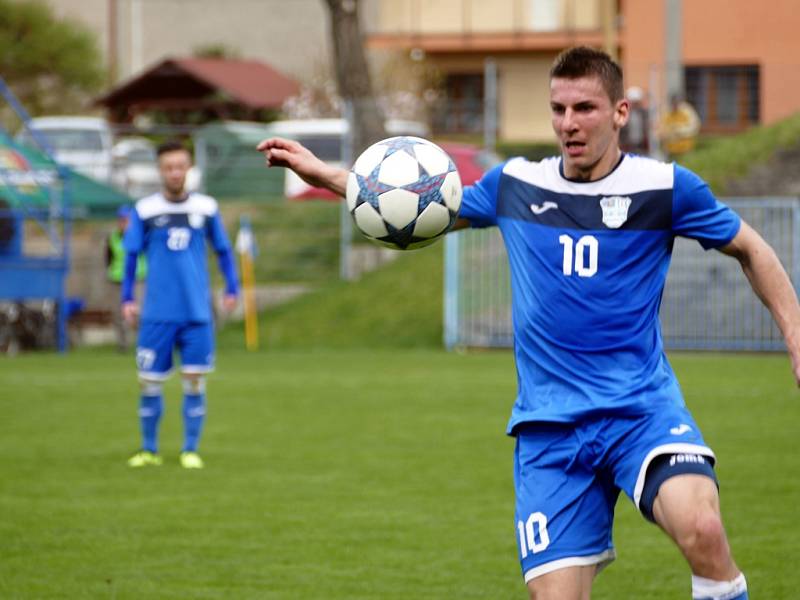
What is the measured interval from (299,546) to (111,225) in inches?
798

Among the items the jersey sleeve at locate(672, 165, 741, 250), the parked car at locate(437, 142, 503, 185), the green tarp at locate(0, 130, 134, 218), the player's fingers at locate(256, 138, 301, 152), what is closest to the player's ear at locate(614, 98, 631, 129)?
the jersey sleeve at locate(672, 165, 741, 250)

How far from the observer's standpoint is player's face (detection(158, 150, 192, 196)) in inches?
421

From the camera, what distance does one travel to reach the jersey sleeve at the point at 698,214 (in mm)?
4848

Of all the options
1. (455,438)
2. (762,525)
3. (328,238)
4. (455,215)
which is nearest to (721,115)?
(328,238)

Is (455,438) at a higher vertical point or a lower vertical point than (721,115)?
lower

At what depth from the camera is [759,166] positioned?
2516 cm

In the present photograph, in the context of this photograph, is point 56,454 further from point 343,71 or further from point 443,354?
point 343,71

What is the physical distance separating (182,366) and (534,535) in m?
6.69

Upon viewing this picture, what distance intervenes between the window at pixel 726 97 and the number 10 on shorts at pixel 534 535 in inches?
1140

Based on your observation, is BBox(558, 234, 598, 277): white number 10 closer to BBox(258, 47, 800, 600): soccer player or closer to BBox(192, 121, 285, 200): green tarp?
BBox(258, 47, 800, 600): soccer player

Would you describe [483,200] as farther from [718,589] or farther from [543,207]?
[718,589]

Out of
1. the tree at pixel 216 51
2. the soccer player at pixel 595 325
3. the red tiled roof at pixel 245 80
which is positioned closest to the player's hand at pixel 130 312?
the soccer player at pixel 595 325

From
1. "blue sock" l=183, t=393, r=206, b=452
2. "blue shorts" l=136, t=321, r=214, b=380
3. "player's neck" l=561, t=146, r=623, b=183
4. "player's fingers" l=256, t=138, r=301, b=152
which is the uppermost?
"player's fingers" l=256, t=138, r=301, b=152

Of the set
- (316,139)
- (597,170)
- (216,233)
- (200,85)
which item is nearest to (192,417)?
(216,233)
